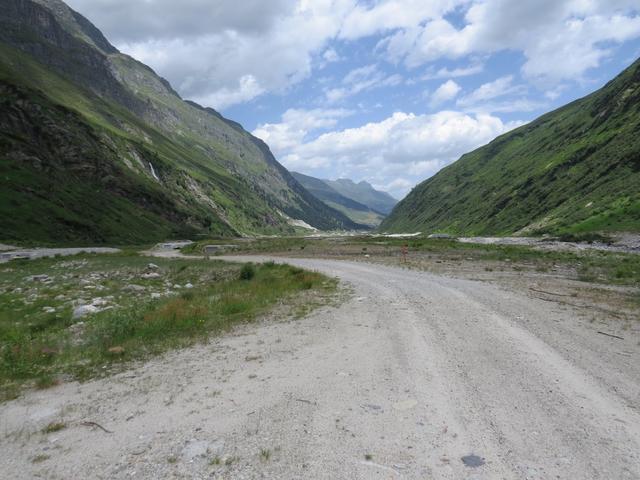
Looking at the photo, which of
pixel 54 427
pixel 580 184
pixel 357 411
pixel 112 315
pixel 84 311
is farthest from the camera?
pixel 580 184

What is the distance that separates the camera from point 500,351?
9977mm

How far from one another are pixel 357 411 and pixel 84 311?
42.3 feet

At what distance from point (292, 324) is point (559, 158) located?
137 metres

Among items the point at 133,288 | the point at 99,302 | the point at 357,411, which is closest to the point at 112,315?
the point at 99,302

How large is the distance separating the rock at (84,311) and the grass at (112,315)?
30 centimetres

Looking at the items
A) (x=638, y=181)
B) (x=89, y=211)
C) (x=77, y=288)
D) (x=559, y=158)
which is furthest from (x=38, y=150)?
(x=559, y=158)

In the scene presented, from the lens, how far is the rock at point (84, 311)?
1483 centimetres

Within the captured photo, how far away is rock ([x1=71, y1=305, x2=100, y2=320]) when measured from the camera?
48.6ft

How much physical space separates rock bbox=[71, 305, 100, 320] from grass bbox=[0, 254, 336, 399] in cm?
30

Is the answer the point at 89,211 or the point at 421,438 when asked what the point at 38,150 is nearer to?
the point at 89,211

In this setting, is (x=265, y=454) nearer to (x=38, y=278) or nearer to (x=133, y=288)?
(x=133, y=288)

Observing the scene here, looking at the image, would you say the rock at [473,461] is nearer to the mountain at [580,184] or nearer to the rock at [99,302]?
the rock at [99,302]

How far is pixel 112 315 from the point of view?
554 inches

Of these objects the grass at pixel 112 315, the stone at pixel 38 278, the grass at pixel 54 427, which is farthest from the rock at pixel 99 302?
the grass at pixel 54 427
